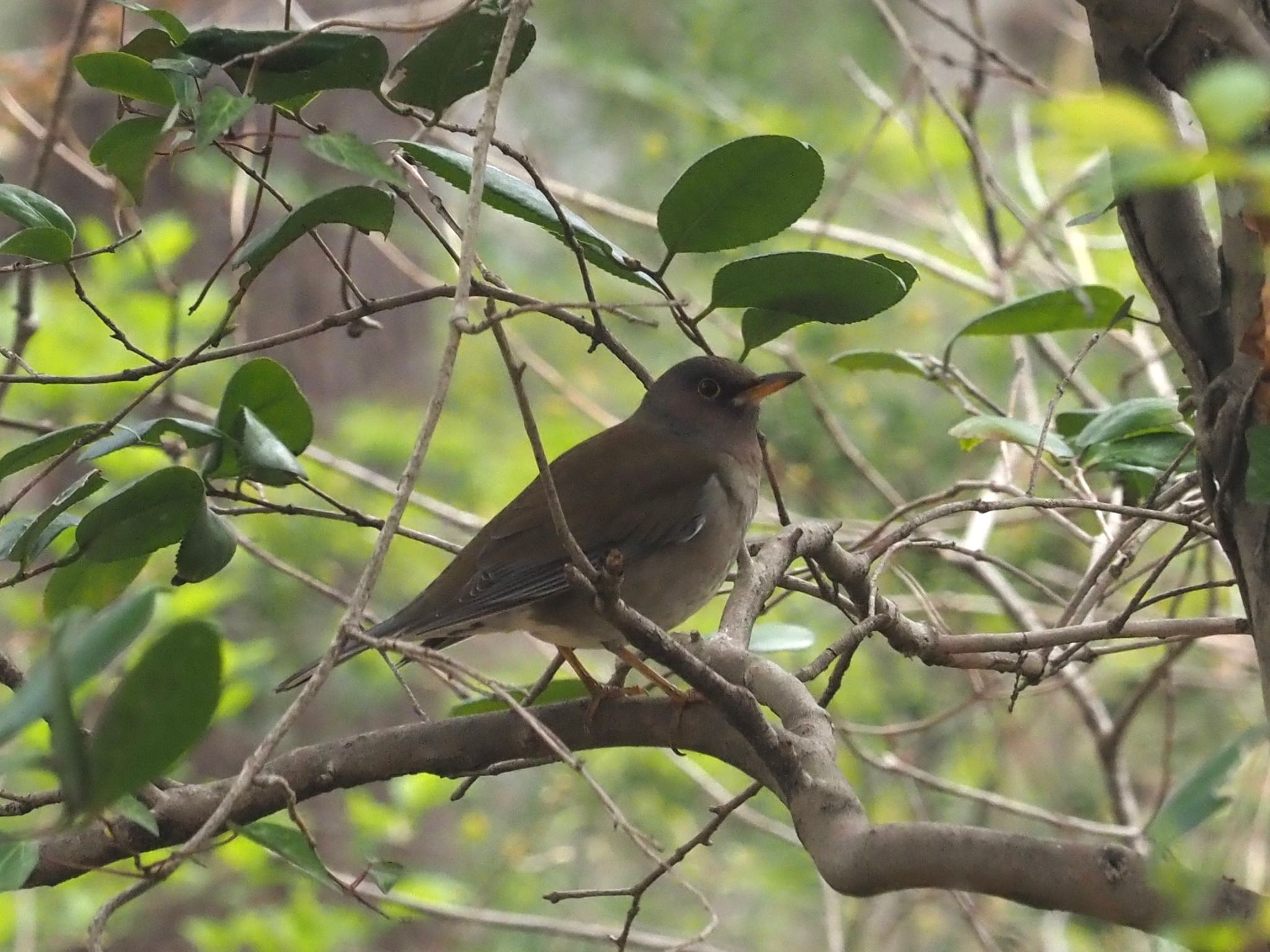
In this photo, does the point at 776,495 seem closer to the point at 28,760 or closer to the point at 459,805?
the point at 28,760

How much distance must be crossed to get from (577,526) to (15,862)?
201 centimetres

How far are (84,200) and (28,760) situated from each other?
8.10 meters

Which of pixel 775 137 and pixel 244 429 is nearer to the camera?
pixel 775 137

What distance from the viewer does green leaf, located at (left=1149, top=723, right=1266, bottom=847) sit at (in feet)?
3.55

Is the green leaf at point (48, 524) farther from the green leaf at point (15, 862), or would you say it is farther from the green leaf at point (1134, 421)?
the green leaf at point (1134, 421)

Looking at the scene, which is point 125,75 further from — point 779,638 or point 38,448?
point 779,638

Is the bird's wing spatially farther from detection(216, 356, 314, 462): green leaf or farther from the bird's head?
detection(216, 356, 314, 462): green leaf

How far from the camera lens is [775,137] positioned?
2.20m

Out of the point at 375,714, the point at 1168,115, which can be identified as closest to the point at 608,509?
the point at 1168,115

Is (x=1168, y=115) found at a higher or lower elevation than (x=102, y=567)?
higher

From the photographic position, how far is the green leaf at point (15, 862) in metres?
1.60

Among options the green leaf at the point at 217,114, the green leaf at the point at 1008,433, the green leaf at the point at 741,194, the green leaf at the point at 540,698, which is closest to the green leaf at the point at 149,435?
the green leaf at the point at 217,114

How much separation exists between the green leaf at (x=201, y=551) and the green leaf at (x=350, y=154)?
0.71 metres

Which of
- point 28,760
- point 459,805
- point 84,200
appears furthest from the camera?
point 459,805
